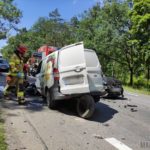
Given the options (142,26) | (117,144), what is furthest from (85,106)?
(142,26)

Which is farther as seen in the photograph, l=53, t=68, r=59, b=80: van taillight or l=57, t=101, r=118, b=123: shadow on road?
l=53, t=68, r=59, b=80: van taillight

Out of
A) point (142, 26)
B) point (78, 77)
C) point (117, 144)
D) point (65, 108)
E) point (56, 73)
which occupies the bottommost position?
point (117, 144)

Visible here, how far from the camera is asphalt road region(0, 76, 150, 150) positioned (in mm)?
7555

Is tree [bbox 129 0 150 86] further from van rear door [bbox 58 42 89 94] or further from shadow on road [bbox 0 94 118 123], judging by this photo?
van rear door [bbox 58 42 89 94]

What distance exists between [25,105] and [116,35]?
28330mm

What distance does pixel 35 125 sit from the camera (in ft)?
30.9

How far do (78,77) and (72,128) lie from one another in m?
2.13

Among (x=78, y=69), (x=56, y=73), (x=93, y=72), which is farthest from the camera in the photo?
(x=56, y=73)

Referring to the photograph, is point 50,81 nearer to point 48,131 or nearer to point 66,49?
point 66,49

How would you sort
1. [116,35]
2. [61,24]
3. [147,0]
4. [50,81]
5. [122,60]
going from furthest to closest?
[61,24], [122,60], [116,35], [147,0], [50,81]

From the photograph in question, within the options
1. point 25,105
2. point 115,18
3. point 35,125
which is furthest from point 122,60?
point 35,125

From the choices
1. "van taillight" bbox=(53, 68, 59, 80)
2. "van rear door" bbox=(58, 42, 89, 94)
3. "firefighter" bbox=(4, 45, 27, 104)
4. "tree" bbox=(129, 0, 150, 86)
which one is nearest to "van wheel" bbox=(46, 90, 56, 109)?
"van taillight" bbox=(53, 68, 59, 80)

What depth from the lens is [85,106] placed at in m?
11.2

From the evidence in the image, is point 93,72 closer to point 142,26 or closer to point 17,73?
point 17,73
